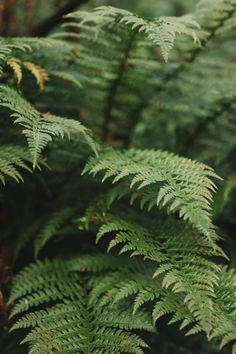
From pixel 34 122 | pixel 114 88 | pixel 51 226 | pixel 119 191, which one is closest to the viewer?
pixel 34 122

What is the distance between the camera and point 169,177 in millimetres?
1565

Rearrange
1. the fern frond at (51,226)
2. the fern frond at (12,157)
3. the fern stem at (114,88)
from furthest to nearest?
the fern stem at (114,88)
the fern frond at (51,226)
the fern frond at (12,157)

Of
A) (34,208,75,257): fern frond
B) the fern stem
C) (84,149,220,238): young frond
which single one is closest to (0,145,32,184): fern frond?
(84,149,220,238): young frond

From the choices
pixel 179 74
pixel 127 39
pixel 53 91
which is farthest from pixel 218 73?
pixel 53 91

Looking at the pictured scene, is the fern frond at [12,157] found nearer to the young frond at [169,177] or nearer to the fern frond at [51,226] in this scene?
the young frond at [169,177]

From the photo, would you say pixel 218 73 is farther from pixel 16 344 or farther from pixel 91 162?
pixel 16 344

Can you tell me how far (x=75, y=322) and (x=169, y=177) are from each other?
1.96 ft

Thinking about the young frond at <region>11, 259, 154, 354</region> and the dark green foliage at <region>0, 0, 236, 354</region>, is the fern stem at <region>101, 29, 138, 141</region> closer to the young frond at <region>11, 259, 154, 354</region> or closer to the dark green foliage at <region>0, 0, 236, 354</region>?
the dark green foliage at <region>0, 0, 236, 354</region>

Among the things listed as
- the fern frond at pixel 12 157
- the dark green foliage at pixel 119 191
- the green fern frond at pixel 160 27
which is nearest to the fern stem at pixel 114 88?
the dark green foliage at pixel 119 191

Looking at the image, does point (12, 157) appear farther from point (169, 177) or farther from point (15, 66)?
point (169, 177)

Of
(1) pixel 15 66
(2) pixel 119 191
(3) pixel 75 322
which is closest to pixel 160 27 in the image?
(1) pixel 15 66

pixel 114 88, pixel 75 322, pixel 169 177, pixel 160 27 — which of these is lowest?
pixel 75 322

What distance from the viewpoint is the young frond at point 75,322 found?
146cm

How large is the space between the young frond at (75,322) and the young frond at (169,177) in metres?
0.41
